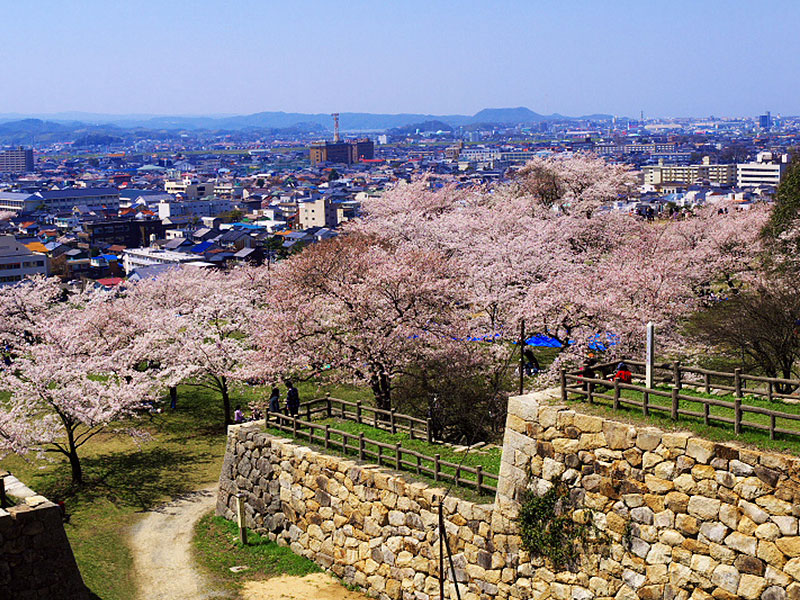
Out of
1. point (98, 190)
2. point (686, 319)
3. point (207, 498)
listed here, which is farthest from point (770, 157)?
point (207, 498)

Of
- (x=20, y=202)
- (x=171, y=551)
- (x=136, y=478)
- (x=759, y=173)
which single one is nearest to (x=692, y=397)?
(x=171, y=551)

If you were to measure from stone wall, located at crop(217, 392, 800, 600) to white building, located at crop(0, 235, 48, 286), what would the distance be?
167 feet

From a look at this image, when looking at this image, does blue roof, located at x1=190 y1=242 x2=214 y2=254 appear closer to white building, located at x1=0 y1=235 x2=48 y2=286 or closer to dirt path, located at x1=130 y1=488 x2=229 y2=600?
white building, located at x1=0 y1=235 x2=48 y2=286

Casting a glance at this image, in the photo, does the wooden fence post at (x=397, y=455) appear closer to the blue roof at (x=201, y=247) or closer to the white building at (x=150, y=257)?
the white building at (x=150, y=257)

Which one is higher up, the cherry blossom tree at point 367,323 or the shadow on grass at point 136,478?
the cherry blossom tree at point 367,323

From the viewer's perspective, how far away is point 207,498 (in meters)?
18.8

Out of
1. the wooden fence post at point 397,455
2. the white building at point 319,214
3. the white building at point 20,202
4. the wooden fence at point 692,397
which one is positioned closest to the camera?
the wooden fence at point 692,397

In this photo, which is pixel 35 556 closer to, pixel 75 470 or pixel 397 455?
pixel 397 455

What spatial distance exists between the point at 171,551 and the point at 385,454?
4.81 m

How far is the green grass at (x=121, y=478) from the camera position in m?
15.5

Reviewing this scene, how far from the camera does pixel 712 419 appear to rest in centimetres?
1020

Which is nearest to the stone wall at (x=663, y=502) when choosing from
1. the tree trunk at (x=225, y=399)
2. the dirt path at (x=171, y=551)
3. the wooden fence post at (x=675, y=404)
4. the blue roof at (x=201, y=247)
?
the wooden fence post at (x=675, y=404)

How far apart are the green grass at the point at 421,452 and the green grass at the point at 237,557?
2093 millimetres

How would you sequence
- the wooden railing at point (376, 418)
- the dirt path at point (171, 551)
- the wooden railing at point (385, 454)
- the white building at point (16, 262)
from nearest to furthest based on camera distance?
the wooden railing at point (385, 454) < the dirt path at point (171, 551) < the wooden railing at point (376, 418) < the white building at point (16, 262)
